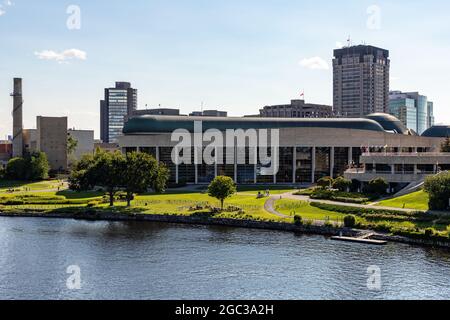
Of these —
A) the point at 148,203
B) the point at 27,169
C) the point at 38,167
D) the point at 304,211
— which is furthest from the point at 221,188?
the point at 27,169

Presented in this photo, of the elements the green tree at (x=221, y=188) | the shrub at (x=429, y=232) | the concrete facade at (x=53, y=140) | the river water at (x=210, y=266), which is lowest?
the river water at (x=210, y=266)

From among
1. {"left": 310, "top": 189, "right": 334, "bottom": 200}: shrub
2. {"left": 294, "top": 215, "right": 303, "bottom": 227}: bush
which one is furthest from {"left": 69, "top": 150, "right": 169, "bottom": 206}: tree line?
{"left": 294, "top": 215, "right": 303, "bottom": 227}: bush

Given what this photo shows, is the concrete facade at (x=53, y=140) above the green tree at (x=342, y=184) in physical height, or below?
above

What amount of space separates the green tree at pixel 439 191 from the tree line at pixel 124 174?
54.5m

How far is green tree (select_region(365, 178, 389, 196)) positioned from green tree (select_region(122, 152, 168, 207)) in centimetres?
4313

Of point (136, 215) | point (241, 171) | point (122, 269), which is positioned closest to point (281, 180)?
point (241, 171)

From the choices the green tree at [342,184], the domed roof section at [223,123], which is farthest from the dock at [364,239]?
the domed roof section at [223,123]

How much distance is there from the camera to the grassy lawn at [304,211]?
9238 centimetres

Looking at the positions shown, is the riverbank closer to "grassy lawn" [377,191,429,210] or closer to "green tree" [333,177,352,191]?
"grassy lawn" [377,191,429,210]

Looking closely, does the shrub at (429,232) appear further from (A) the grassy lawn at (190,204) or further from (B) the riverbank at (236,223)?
(A) the grassy lawn at (190,204)

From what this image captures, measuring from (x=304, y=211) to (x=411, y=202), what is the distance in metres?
18.9

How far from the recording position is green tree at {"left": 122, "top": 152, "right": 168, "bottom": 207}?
11425 cm

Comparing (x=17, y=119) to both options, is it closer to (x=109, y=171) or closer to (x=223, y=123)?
(x=223, y=123)
